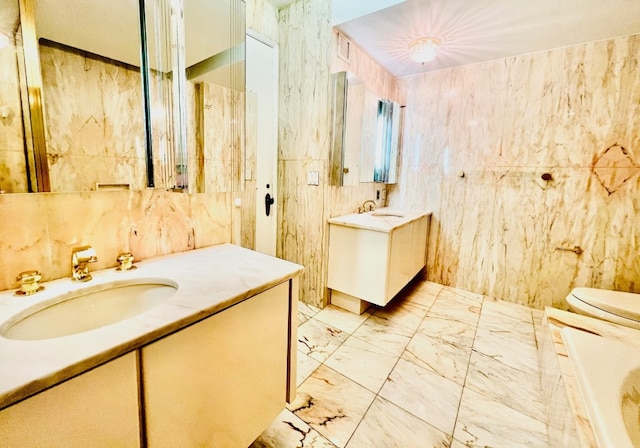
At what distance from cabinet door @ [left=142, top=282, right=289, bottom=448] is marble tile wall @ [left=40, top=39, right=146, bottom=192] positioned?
71cm

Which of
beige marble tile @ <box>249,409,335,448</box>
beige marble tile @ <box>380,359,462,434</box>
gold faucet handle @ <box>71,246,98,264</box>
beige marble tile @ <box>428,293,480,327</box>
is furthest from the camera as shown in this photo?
beige marble tile @ <box>428,293,480,327</box>

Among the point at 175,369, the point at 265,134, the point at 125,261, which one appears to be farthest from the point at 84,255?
the point at 265,134

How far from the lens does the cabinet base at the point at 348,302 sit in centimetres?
241

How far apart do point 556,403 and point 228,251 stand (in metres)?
1.71

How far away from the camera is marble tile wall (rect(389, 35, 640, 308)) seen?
7.25 feet

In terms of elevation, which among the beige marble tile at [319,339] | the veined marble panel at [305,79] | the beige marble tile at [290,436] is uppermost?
the veined marble panel at [305,79]

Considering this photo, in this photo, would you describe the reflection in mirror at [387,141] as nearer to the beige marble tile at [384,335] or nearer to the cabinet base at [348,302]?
the cabinet base at [348,302]

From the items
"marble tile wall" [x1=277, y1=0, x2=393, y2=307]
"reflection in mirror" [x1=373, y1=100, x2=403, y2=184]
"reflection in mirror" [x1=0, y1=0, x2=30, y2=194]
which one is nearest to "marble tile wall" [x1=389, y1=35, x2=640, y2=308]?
"reflection in mirror" [x1=373, y1=100, x2=403, y2=184]

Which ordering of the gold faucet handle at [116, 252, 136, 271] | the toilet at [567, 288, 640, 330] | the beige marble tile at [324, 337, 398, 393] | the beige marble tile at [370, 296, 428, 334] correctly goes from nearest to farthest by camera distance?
the gold faucet handle at [116, 252, 136, 271]
the beige marble tile at [324, 337, 398, 393]
the toilet at [567, 288, 640, 330]
the beige marble tile at [370, 296, 428, 334]

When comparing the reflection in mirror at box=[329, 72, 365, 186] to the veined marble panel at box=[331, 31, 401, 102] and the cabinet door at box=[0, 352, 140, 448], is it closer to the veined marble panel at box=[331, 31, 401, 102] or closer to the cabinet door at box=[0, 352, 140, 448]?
the veined marble panel at box=[331, 31, 401, 102]

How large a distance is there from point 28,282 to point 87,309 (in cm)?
18

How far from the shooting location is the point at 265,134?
7.95ft

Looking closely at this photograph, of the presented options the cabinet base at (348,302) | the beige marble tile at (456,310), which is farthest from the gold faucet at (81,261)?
the beige marble tile at (456,310)

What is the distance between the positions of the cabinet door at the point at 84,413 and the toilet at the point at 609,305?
8.72ft
